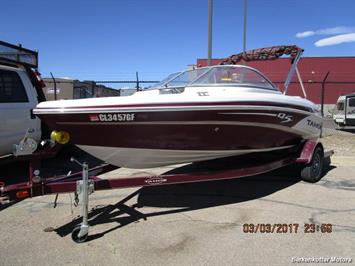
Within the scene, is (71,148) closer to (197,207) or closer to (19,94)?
(19,94)

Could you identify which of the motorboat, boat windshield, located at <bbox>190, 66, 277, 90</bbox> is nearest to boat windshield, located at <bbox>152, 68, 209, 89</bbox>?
the motorboat

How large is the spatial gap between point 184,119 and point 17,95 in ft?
11.4

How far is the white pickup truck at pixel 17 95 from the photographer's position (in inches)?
283

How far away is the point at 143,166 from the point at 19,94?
291 centimetres

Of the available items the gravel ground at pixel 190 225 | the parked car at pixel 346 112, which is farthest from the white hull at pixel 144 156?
the parked car at pixel 346 112

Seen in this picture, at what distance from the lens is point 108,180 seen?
17.5 feet

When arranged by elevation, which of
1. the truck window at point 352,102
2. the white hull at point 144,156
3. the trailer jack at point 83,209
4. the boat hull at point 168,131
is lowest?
the trailer jack at point 83,209

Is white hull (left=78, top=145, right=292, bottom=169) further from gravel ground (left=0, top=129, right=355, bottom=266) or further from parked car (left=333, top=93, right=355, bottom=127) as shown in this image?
parked car (left=333, top=93, right=355, bottom=127)

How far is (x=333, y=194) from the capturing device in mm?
6910

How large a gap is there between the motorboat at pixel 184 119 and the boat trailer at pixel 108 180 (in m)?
0.33

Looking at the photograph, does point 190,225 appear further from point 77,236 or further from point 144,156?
point 77,236

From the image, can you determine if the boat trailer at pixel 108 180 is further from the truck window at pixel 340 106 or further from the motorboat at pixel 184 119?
the truck window at pixel 340 106

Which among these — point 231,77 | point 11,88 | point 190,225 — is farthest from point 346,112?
point 190,225

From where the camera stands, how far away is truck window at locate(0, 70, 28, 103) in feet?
23.7
